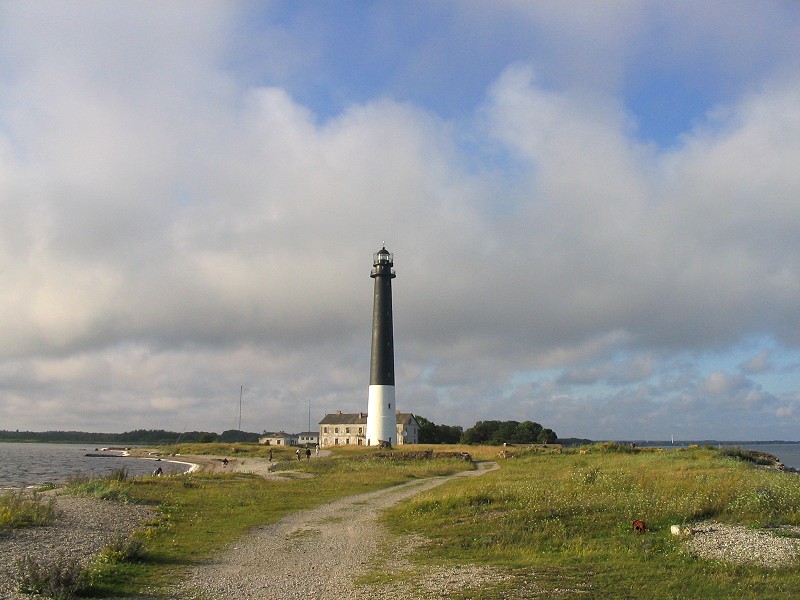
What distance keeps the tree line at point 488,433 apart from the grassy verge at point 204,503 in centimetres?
4831

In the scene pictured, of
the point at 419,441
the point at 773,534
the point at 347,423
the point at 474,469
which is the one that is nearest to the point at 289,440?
the point at 347,423

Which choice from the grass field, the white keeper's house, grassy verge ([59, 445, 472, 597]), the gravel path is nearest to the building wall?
the white keeper's house

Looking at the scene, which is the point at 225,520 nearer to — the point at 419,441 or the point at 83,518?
the point at 83,518

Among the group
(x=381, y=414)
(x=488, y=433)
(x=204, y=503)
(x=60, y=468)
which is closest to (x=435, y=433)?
(x=488, y=433)

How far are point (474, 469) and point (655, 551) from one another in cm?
3122

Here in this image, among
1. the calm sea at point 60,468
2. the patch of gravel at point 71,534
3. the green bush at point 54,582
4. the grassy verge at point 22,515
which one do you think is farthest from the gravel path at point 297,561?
the calm sea at point 60,468

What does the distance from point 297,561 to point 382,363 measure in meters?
48.4

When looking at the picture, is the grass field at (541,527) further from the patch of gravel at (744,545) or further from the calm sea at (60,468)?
the calm sea at (60,468)

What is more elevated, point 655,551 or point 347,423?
point 347,423

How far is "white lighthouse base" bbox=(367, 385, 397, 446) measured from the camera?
6229cm

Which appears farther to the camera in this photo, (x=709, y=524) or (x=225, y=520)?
(x=225, y=520)

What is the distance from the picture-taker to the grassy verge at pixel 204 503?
1259 cm

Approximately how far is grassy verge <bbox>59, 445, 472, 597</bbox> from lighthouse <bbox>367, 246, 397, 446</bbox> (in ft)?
47.8

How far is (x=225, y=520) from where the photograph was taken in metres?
20.1
